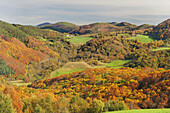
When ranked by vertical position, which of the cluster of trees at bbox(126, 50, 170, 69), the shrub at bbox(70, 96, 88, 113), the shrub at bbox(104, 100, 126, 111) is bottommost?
→ the cluster of trees at bbox(126, 50, 170, 69)

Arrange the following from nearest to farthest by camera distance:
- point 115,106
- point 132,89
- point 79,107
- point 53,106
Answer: point 115,106, point 53,106, point 79,107, point 132,89

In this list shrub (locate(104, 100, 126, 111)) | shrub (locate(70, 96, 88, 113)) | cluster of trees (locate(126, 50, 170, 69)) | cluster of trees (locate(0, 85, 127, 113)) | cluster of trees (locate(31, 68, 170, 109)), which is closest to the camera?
cluster of trees (locate(0, 85, 127, 113))

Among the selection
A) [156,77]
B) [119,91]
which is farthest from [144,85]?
[119,91]

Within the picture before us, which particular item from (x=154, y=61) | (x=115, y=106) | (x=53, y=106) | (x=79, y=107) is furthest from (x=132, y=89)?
(x=154, y=61)

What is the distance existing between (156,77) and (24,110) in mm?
57017

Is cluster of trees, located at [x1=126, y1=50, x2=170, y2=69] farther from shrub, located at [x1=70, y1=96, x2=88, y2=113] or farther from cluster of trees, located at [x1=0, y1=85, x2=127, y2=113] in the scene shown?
cluster of trees, located at [x1=0, y1=85, x2=127, y2=113]

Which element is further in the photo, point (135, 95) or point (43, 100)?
point (135, 95)

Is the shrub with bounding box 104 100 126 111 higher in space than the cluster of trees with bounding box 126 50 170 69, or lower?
higher

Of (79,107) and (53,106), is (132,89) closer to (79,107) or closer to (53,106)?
(79,107)

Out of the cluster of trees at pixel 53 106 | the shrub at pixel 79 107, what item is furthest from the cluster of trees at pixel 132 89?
the shrub at pixel 79 107

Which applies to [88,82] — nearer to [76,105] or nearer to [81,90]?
[81,90]

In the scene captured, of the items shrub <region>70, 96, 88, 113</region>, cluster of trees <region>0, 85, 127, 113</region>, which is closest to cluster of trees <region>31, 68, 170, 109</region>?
cluster of trees <region>0, 85, 127, 113</region>

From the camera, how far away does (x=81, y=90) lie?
9750cm

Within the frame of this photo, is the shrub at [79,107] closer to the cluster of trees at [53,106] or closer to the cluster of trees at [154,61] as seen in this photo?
the cluster of trees at [53,106]
